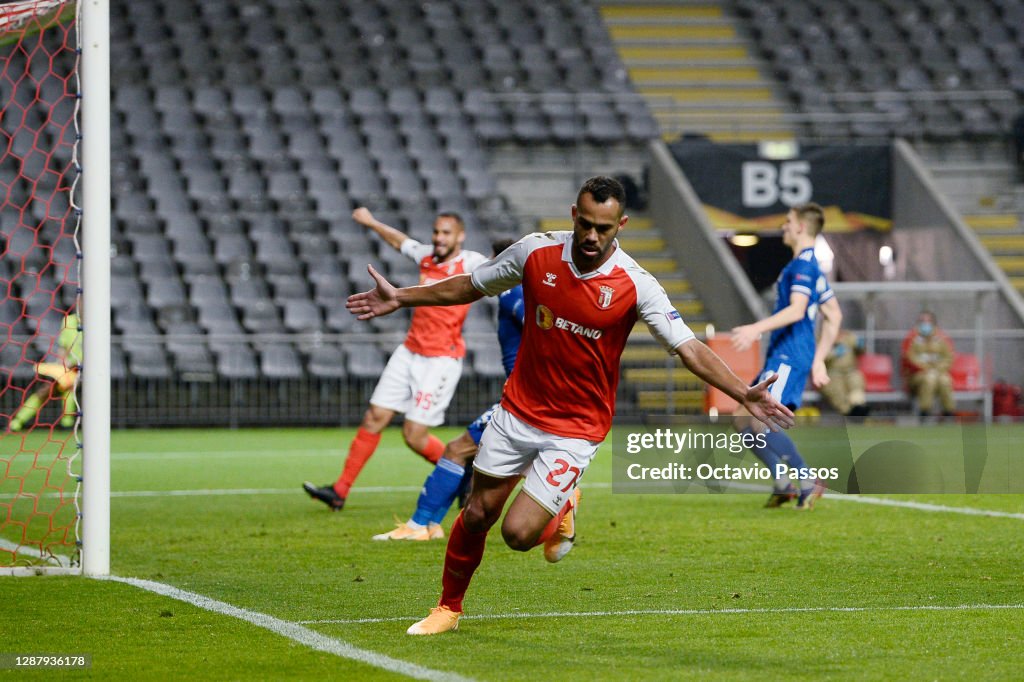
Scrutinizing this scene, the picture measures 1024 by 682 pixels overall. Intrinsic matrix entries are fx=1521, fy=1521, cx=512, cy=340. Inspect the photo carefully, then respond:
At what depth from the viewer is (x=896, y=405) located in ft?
75.5

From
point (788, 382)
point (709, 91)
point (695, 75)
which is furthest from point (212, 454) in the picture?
point (695, 75)

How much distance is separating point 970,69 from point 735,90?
4.71 metres

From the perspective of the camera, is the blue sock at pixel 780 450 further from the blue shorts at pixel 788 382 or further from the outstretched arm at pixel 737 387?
the outstretched arm at pixel 737 387

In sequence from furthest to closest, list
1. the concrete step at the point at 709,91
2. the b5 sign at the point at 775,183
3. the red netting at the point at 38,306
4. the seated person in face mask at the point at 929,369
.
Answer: the concrete step at the point at 709,91 < the b5 sign at the point at 775,183 < the seated person in face mask at the point at 929,369 < the red netting at the point at 38,306

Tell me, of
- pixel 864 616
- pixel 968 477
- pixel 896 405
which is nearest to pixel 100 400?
pixel 864 616

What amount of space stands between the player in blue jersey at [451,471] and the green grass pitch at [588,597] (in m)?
0.35

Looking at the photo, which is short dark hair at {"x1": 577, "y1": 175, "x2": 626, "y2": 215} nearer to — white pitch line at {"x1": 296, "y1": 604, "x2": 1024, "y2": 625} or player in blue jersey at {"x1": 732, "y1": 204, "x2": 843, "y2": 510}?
white pitch line at {"x1": 296, "y1": 604, "x2": 1024, "y2": 625}

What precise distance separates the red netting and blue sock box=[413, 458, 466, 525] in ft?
6.98

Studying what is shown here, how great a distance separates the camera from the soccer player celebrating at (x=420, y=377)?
11023 millimetres

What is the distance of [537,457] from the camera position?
6.19 metres

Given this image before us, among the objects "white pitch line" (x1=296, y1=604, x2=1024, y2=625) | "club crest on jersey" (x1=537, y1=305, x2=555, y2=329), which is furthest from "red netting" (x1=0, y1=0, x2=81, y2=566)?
"club crest on jersey" (x1=537, y1=305, x2=555, y2=329)

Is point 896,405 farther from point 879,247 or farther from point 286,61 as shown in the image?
point 286,61

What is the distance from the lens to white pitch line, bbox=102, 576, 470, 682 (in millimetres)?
5297

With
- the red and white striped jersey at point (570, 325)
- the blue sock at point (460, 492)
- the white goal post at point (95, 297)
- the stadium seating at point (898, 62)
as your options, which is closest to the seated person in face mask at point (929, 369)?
the stadium seating at point (898, 62)
